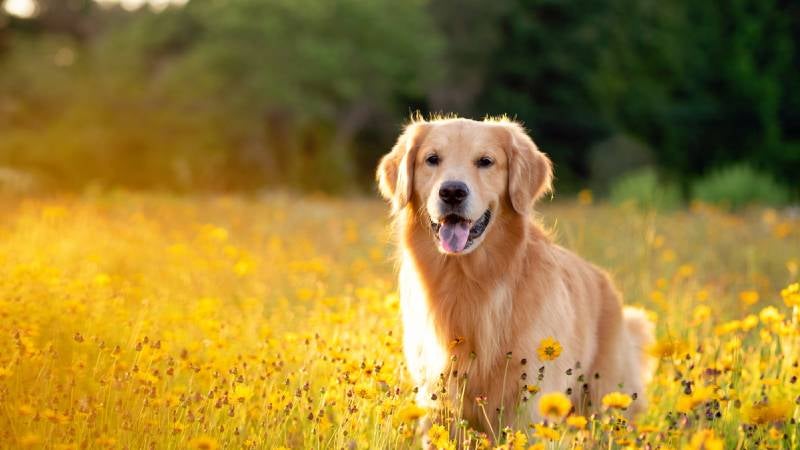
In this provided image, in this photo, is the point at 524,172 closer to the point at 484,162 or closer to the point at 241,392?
the point at 484,162

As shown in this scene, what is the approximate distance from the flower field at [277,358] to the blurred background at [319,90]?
49.1ft

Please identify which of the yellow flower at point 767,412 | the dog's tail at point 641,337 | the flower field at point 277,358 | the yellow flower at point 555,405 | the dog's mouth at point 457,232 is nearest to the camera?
the yellow flower at point 555,405

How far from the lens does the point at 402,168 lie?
3713mm

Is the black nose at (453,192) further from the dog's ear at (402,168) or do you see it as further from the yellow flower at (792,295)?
the yellow flower at (792,295)

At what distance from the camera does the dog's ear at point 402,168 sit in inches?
144

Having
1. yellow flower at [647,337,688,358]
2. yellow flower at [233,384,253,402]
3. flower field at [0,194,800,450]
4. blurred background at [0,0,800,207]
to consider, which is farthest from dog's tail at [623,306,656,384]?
blurred background at [0,0,800,207]

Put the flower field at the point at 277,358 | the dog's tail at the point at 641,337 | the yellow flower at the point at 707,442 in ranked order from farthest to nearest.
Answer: the dog's tail at the point at 641,337, the flower field at the point at 277,358, the yellow flower at the point at 707,442

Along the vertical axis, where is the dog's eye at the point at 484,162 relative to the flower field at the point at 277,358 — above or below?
above

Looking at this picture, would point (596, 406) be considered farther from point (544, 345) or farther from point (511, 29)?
point (511, 29)

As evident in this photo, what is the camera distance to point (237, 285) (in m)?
6.02

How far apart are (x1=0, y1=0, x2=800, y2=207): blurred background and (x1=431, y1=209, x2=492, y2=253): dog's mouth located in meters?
17.9

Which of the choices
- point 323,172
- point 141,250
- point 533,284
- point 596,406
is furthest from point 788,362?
point 323,172

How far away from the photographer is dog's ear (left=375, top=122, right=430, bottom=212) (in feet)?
12.0

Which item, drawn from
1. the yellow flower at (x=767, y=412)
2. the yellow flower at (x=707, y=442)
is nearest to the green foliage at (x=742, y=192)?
the yellow flower at (x=767, y=412)
